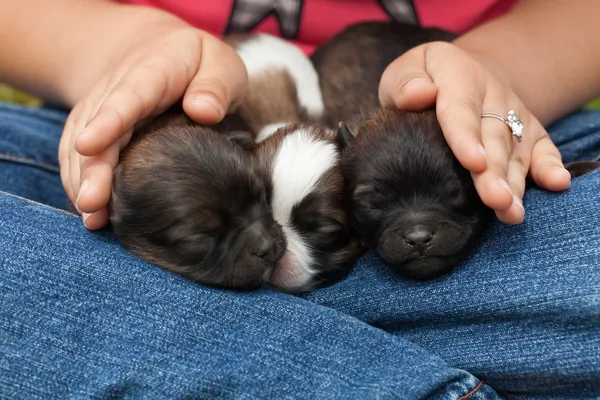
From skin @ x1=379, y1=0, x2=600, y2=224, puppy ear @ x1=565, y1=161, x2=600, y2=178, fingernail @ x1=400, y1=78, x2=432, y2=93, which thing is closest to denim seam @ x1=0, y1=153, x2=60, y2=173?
skin @ x1=379, y1=0, x2=600, y2=224

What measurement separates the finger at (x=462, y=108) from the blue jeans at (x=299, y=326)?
1.11 feet

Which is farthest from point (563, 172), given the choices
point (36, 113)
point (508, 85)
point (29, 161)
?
point (36, 113)

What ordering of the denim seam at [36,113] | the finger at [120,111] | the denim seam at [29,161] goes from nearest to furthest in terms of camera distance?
the finger at [120,111] → the denim seam at [29,161] → the denim seam at [36,113]

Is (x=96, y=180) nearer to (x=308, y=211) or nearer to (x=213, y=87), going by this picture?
(x=213, y=87)

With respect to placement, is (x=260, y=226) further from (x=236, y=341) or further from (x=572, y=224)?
(x=572, y=224)

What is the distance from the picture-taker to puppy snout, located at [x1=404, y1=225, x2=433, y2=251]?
2.05 metres

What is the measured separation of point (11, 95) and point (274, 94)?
3.16 metres

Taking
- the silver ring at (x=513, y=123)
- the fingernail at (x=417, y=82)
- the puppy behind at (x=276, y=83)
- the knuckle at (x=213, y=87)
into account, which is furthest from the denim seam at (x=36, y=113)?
the silver ring at (x=513, y=123)

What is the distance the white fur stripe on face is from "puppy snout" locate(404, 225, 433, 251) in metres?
1.37

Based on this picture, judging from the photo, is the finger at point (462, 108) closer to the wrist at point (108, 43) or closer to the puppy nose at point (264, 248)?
the puppy nose at point (264, 248)

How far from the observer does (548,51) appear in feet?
9.85

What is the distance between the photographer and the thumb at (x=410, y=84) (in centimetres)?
216

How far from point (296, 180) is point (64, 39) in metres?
1.50

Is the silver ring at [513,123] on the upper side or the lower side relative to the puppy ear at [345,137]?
upper
